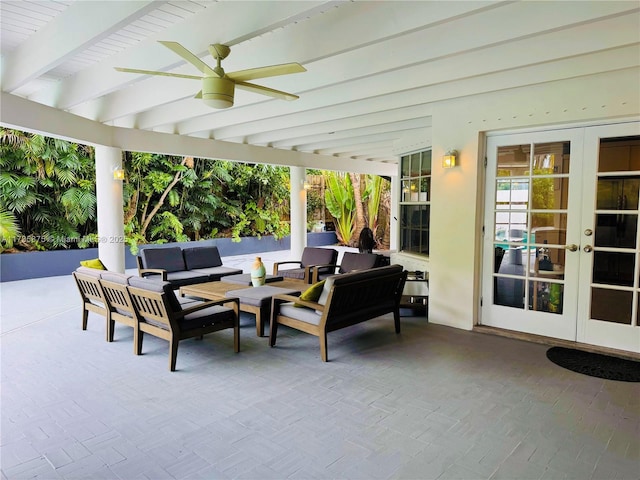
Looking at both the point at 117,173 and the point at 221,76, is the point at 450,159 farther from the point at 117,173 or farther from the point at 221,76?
the point at 117,173

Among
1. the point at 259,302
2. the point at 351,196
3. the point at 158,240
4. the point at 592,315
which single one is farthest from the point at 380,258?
the point at 351,196

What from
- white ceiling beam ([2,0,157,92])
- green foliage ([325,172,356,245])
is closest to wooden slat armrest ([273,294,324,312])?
white ceiling beam ([2,0,157,92])

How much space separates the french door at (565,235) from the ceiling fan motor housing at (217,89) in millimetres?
3212

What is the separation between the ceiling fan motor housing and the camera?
341 centimetres

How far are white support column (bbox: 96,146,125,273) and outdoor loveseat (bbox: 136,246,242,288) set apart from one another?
0.42m

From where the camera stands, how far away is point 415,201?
705cm

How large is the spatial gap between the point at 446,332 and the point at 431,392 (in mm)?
→ 1768

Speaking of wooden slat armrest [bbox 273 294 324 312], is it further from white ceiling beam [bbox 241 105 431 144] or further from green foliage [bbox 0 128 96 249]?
green foliage [bbox 0 128 96 249]

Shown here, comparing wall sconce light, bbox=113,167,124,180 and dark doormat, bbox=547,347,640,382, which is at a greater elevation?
wall sconce light, bbox=113,167,124,180

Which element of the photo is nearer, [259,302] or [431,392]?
[431,392]

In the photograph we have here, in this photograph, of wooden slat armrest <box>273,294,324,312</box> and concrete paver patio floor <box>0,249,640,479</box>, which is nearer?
concrete paver patio floor <box>0,249,640,479</box>

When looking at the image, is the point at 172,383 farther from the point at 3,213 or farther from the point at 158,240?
the point at 158,240

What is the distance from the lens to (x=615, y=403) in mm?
3338

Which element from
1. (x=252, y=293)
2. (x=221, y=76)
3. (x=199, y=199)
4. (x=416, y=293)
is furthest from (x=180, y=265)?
(x=199, y=199)
